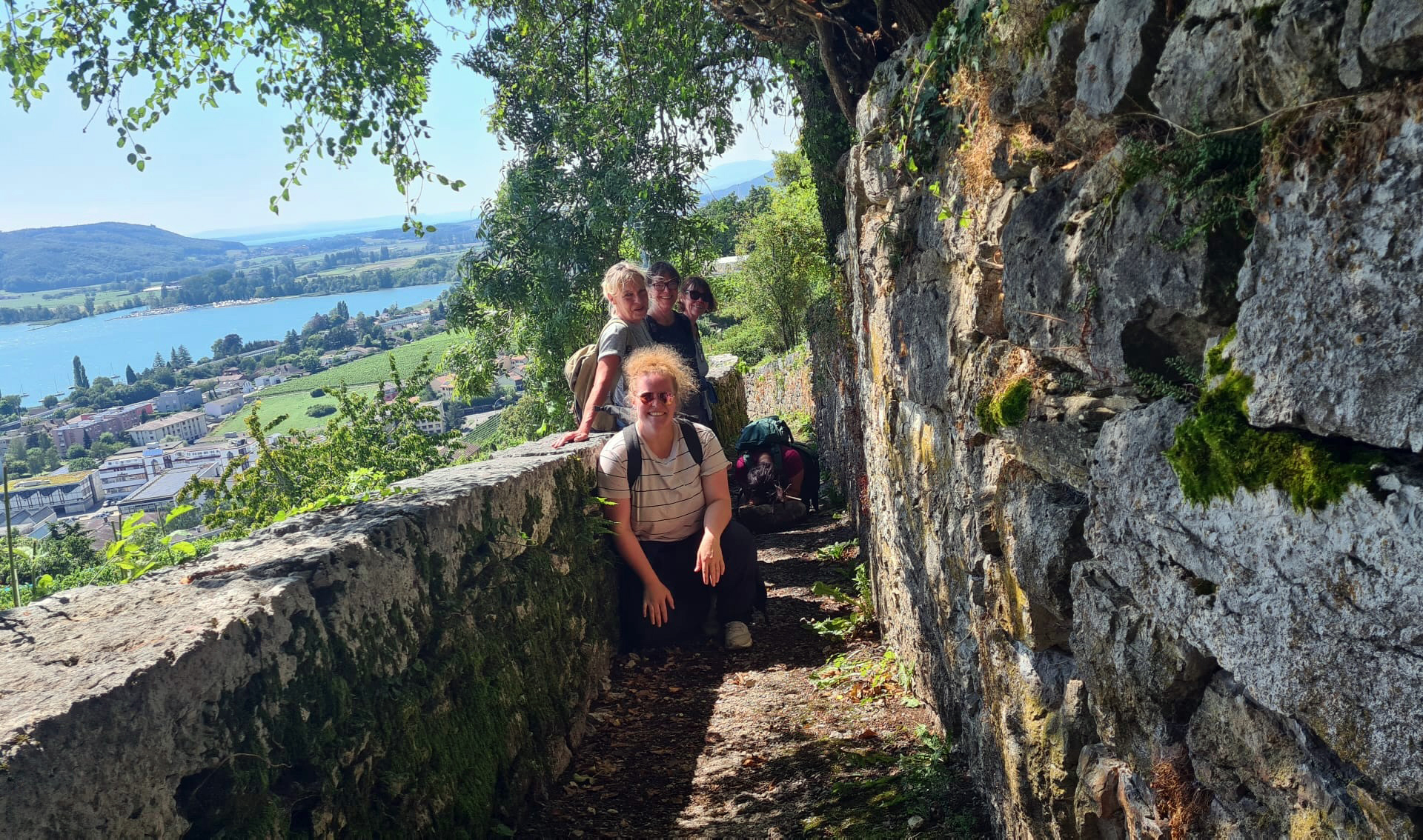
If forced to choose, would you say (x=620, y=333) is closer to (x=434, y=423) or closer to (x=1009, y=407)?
(x=1009, y=407)

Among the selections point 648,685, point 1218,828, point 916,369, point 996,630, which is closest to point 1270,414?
point 1218,828

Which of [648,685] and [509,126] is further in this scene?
[509,126]

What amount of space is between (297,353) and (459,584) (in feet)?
76.3

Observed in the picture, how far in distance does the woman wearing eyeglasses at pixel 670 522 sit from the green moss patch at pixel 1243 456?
12.0ft

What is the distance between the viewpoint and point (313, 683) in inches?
104

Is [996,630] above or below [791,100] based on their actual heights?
below

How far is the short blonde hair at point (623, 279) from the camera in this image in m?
6.48

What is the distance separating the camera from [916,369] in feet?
13.3

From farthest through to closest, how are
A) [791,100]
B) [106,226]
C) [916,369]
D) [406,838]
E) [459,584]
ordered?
[106,226] < [791,100] < [916,369] < [459,584] < [406,838]

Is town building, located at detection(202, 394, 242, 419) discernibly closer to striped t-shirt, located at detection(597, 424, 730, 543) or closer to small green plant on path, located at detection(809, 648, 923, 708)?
striped t-shirt, located at detection(597, 424, 730, 543)

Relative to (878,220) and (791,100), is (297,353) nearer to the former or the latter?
(791,100)

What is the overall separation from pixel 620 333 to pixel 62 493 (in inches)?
241

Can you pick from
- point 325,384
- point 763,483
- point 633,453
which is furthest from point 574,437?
point 325,384

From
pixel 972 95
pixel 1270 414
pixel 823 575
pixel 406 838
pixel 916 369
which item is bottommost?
pixel 823 575
